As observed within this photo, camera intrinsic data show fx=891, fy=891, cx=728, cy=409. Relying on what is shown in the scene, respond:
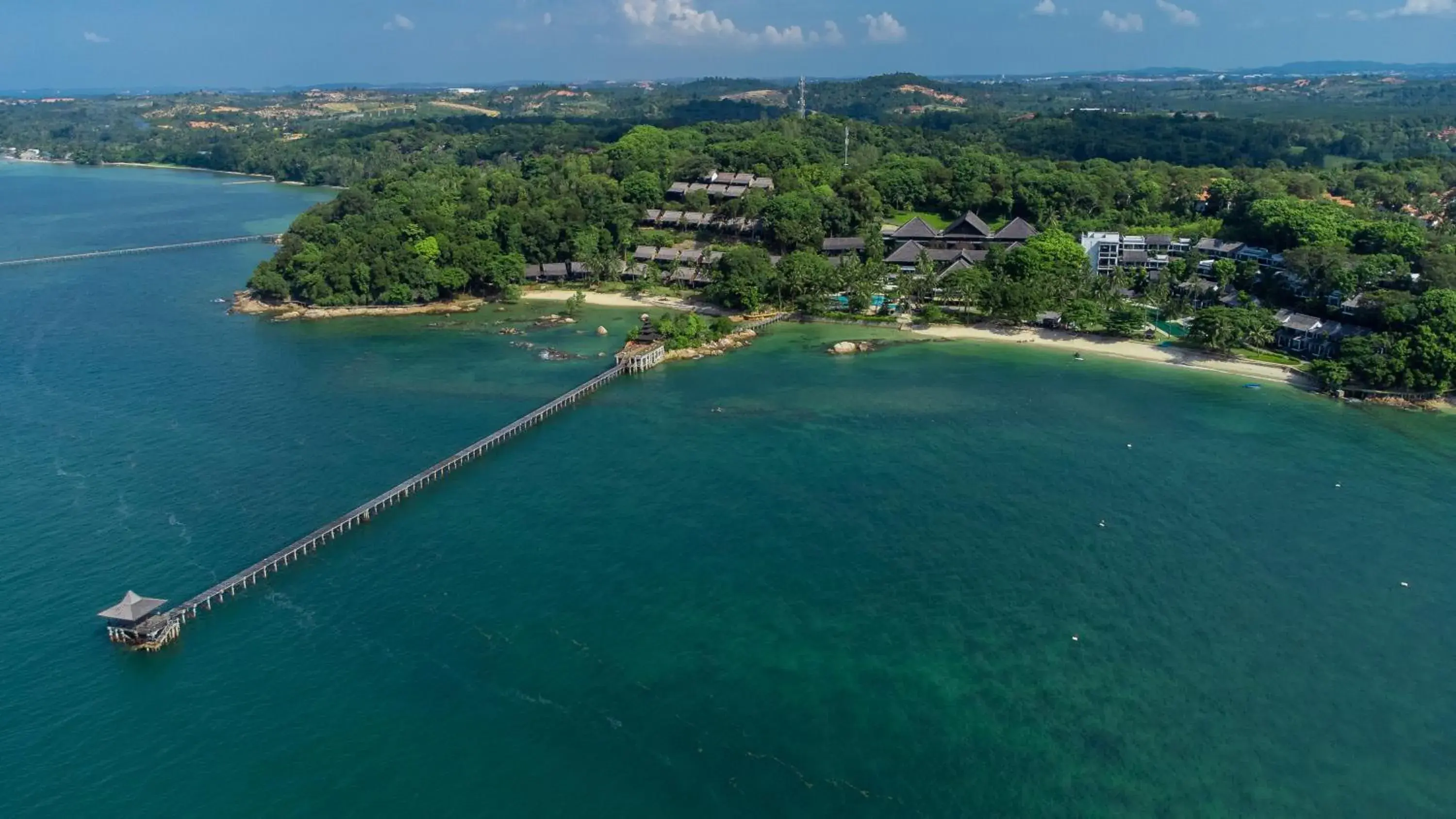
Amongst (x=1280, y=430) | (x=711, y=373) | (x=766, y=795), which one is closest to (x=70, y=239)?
(x=711, y=373)

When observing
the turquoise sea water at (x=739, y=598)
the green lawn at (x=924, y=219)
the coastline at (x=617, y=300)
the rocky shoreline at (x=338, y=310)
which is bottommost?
the turquoise sea water at (x=739, y=598)

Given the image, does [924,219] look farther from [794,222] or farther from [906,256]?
[794,222]

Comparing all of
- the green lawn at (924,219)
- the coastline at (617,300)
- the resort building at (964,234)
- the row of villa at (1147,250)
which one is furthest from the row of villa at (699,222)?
the row of villa at (1147,250)

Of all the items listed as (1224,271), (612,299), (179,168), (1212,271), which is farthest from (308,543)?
(179,168)

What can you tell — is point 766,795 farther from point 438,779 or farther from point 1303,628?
point 1303,628

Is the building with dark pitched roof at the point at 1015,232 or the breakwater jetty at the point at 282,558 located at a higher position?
the building with dark pitched roof at the point at 1015,232

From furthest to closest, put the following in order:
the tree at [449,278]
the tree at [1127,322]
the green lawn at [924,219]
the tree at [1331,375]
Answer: the green lawn at [924,219] < the tree at [449,278] < the tree at [1127,322] < the tree at [1331,375]

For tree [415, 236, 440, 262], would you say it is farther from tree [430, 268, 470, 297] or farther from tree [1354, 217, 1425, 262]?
tree [1354, 217, 1425, 262]

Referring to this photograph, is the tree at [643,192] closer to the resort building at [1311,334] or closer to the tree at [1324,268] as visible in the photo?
the tree at [1324,268]
